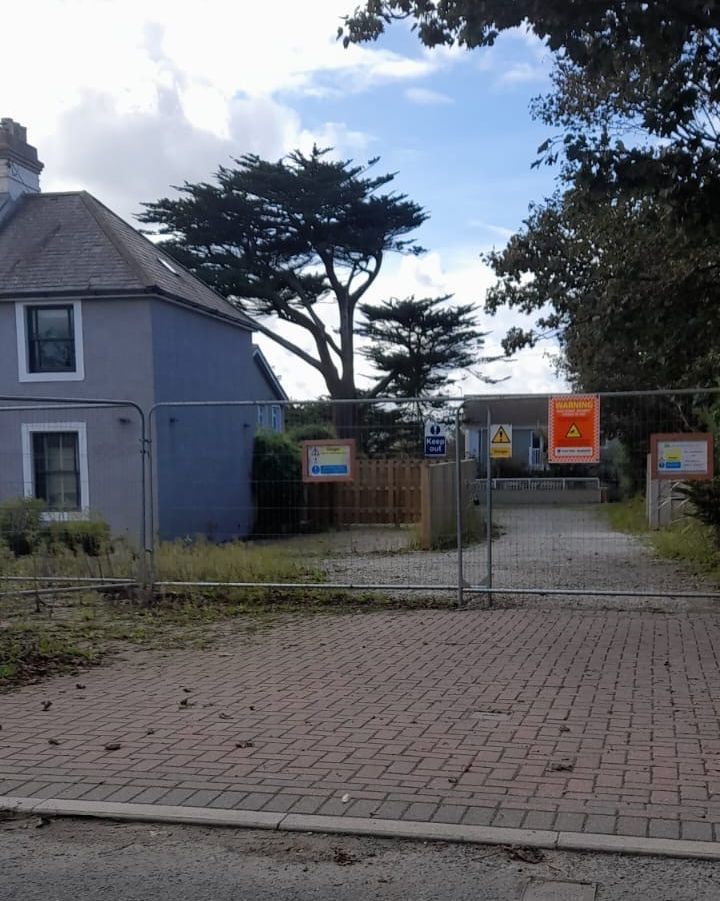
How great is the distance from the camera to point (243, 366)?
27.2 metres

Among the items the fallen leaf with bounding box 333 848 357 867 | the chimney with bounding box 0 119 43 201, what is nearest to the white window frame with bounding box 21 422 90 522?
the fallen leaf with bounding box 333 848 357 867

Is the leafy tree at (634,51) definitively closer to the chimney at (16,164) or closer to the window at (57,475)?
the window at (57,475)

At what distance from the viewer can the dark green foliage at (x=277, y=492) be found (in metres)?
11.1

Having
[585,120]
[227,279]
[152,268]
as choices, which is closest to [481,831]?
[585,120]

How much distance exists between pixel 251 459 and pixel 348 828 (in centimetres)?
671

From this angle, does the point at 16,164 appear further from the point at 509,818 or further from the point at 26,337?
the point at 509,818

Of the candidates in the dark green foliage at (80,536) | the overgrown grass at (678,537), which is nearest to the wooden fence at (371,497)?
the overgrown grass at (678,537)

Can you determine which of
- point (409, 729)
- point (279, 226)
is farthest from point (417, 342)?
point (409, 729)

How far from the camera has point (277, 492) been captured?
11297 millimetres

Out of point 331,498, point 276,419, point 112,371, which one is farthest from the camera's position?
point 112,371

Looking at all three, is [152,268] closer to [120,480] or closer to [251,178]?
[120,480]

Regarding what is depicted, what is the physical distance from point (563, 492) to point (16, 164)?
63.6 feet

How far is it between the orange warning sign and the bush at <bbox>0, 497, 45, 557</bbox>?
5.97 meters

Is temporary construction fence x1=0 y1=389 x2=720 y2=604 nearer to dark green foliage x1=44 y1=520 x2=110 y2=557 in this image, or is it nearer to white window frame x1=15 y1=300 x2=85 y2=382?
dark green foliage x1=44 y1=520 x2=110 y2=557
